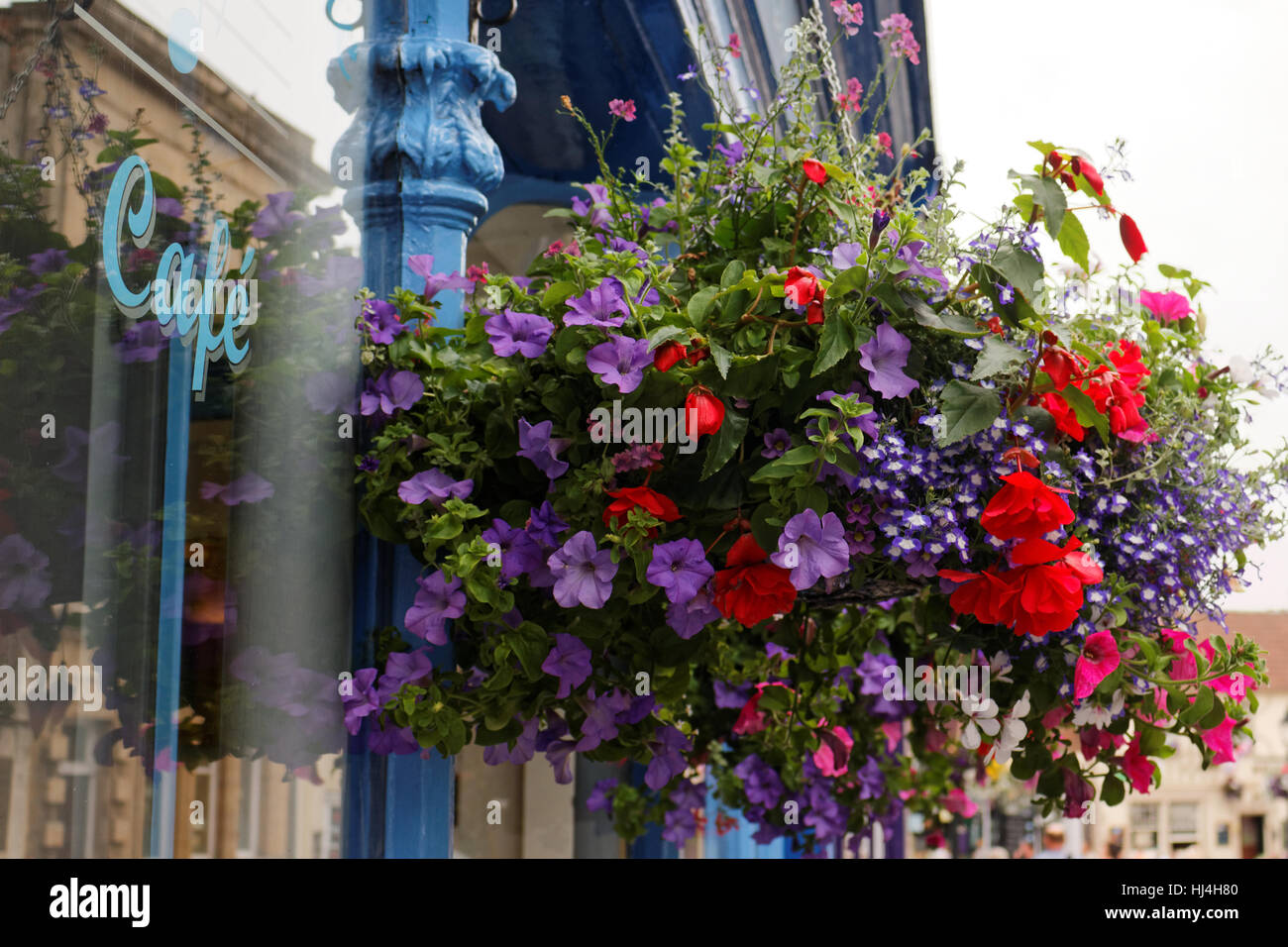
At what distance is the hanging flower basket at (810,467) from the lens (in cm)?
130

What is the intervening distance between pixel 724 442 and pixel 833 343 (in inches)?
6.6

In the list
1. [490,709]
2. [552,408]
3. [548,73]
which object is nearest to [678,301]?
[552,408]

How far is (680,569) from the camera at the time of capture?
1333 mm

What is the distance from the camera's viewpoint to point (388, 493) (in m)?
1.54

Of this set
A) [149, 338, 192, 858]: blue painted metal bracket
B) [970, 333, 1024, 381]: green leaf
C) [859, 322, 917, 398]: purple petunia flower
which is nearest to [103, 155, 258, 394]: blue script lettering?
[149, 338, 192, 858]: blue painted metal bracket

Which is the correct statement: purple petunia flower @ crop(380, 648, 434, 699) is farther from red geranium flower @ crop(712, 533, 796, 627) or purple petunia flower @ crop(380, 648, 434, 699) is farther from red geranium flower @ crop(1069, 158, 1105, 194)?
red geranium flower @ crop(1069, 158, 1105, 194)

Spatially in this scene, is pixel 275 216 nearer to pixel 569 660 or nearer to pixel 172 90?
pixel 172 90

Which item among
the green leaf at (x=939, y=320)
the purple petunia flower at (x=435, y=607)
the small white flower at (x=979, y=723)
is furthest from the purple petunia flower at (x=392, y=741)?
the green leaf at (x=939, y=320)

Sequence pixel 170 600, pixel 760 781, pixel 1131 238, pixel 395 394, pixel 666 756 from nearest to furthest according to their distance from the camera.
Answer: pixel 170 600
pixel 1131 238
pixel 395 394
pixel 666 756
pixel 760 781

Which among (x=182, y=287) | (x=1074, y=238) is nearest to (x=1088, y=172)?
(x=1074, y=238)

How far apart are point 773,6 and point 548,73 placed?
911mm

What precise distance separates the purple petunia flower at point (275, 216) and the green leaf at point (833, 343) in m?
0.73

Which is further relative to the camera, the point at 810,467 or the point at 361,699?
the point at 361,699

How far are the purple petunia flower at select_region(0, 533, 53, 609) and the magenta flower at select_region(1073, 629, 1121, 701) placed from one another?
1151 millimetres
